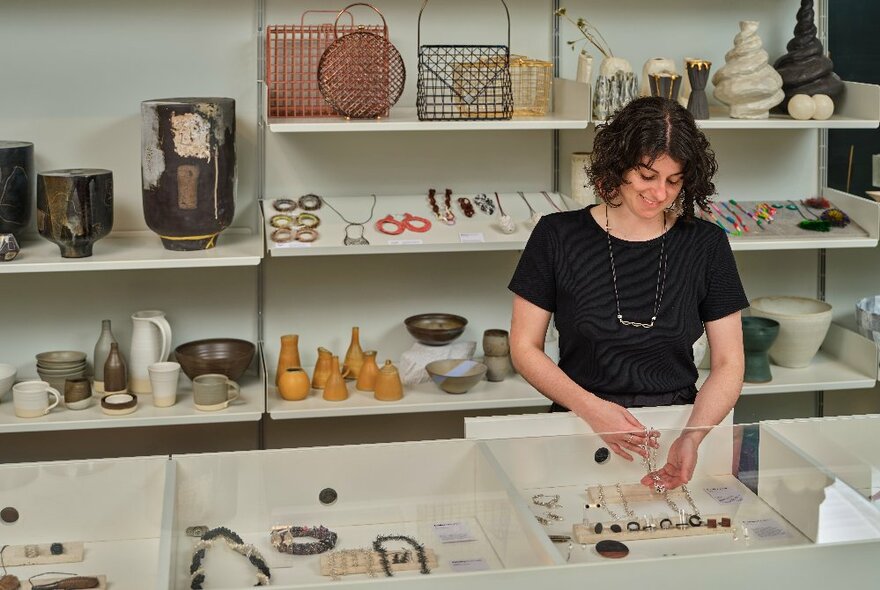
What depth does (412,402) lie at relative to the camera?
3148 mm

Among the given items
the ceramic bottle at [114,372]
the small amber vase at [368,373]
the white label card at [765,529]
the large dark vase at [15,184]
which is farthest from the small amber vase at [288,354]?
the white label card at [765,529]

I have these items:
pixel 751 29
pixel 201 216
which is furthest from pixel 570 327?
pixel 751 29

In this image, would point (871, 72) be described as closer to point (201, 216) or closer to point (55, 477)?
point (201, 216)

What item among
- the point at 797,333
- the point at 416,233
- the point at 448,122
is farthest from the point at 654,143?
the point at 797,333

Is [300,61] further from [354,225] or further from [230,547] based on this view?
[230,547]

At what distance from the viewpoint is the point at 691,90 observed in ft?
10.7

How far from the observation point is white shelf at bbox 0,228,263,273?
2955 millimetres

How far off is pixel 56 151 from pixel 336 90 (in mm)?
855

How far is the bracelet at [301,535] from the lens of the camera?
1.59 metres

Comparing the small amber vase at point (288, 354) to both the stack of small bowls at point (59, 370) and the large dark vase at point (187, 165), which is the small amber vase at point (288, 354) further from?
the stack of small bowls at point (59, 370)

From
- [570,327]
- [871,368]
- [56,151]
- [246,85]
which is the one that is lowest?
[871,368]

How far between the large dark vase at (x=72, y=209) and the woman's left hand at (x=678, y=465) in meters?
1.82

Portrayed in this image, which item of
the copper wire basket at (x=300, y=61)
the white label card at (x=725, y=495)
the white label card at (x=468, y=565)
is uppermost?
the copper wire basket at (x=300, y=61)

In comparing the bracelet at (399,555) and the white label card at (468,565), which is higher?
the white label card at (468,565)
